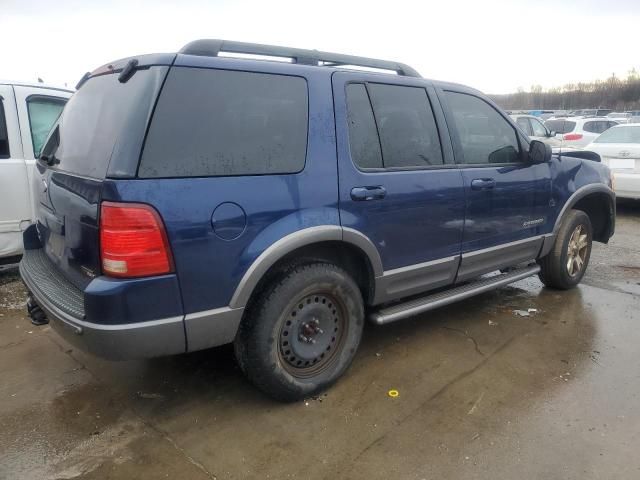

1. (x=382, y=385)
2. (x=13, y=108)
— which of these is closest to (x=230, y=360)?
(x=382, y=385)

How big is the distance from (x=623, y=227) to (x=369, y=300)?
639 centimetres

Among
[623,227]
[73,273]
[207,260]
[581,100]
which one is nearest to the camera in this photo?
[207,260]

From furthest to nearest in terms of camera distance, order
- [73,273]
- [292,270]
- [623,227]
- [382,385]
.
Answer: [623,227]
[382,385]
[292,270]
[73,273]

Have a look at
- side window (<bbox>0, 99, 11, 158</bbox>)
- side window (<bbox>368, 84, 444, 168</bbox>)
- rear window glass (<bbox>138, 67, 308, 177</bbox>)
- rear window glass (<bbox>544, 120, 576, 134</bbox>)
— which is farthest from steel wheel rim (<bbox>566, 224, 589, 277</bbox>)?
rear window glass (<bbox>544, 120, 576, 134</bbox>)

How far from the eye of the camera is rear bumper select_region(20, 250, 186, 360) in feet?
7.45

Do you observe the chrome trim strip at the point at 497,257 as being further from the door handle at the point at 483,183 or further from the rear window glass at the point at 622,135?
the rear window glass at the point at 622,135

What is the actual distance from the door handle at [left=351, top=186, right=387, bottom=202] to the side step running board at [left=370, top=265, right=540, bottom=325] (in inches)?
30.8

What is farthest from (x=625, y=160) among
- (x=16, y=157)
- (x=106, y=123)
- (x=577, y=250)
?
(x=16, y=157)

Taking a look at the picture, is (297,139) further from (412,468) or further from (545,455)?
(545,455)

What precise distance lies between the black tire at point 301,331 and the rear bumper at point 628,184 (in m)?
7.09

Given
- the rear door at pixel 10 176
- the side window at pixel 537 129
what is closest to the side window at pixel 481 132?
the rear door at pixel 10 176

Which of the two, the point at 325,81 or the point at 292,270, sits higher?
the point at 325,81

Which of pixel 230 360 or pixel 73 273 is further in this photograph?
pixel 230 360

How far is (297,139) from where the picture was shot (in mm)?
2725
